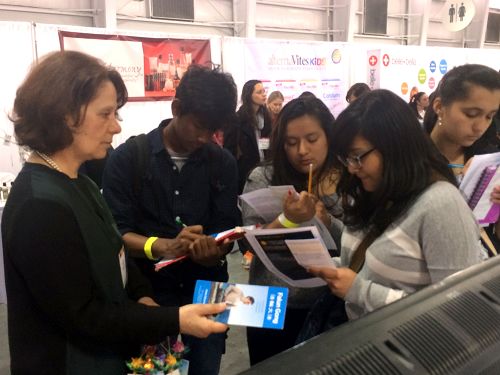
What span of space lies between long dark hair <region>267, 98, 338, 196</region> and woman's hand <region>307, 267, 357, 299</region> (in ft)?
1.63

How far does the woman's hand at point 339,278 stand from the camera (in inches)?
50.0

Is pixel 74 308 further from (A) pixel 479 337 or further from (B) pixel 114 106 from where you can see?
(A) pixel 479 337

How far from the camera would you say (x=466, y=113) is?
1.68m

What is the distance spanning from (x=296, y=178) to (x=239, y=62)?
4940mm

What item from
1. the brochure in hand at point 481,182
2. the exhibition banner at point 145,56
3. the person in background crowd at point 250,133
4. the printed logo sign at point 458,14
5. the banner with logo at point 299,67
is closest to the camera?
the brochure in hand at point 481,182

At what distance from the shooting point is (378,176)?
1241mm

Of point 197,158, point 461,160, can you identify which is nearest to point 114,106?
point 197,158

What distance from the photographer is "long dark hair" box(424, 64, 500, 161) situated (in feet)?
5.44

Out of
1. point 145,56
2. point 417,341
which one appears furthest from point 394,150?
point 145,56

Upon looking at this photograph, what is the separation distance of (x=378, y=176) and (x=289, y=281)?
0.49m

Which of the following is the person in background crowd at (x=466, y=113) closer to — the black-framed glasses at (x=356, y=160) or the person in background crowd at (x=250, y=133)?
the black-framed glasses at (x=356, y=160)

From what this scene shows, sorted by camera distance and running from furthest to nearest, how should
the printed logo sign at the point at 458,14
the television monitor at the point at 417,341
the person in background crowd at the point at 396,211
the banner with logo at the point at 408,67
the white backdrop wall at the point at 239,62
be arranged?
the banner with logo at the point at 408,67 → the printed logo sign at the point at 458,14 → the white backdrop wall at the point at 239,62 → the person in background crowd at the point at 396,211 → the television monitor at the point at 417,341

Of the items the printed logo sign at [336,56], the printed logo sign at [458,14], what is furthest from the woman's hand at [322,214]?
the printed logo sign at [458,14]

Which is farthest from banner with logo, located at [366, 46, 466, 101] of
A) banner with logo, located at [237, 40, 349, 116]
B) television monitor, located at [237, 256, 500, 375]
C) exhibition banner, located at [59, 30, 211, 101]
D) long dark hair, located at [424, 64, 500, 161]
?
television monitor, located at [237, 256, 500, 375]
